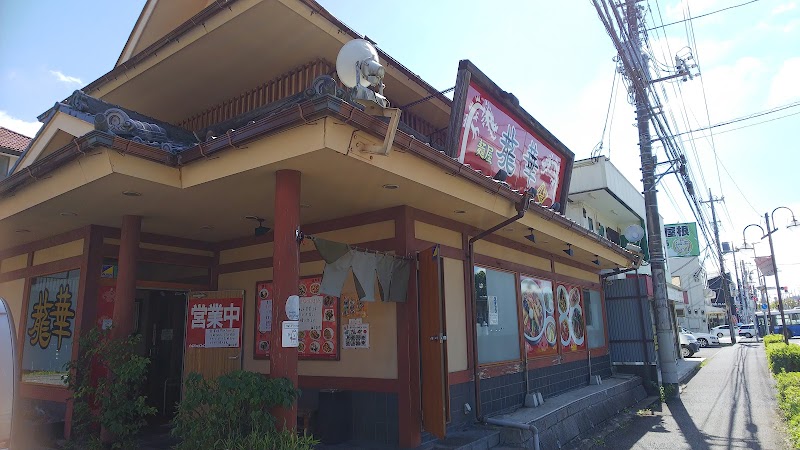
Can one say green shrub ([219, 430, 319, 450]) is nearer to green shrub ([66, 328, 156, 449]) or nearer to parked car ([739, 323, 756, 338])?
green shrub ([66, 328, 156, 449])

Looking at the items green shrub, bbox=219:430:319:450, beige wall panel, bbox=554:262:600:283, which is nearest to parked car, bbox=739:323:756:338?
beige wall panel, bbox=554:262:600:283

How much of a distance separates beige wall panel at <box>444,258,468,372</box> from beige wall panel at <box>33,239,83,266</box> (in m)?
6.16

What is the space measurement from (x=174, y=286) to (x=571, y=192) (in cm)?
1280

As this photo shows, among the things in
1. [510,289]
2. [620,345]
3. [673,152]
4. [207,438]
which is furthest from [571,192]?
[207,438]

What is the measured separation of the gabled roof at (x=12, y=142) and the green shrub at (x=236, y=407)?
11.8 metres

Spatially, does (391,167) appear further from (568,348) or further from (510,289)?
(568,348)

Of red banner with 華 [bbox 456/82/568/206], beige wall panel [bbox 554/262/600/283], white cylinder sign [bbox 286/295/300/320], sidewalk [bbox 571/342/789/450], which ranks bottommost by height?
sidewalk [bbox 571/342/789/450]

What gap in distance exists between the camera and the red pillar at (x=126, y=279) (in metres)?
7.03

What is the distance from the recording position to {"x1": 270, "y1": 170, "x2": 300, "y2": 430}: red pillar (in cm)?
531

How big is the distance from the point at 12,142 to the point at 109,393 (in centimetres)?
1113

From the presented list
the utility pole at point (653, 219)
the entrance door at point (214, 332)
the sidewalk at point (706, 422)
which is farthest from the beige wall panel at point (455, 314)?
the utility pole at point (653, 219)

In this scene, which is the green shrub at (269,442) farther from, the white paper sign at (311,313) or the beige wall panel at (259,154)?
the white paper sign at (311,313)

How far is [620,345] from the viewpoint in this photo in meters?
15.1

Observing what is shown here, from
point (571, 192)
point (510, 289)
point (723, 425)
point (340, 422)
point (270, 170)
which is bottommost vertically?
point (723, 425)
